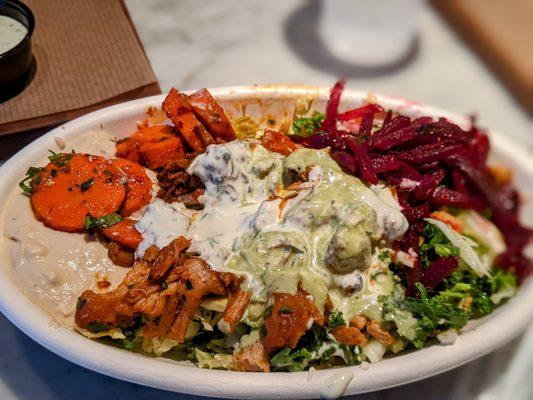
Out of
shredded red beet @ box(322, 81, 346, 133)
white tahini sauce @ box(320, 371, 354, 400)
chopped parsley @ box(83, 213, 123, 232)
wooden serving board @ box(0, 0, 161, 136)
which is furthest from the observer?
wooden serving board @ box(0, 0, 161, 136)

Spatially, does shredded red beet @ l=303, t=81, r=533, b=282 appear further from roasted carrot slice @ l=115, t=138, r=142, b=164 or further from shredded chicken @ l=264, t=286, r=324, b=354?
roasted carrot slice @ l=115, t=138, r=142, b=164

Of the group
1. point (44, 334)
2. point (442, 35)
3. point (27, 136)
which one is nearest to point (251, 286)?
point (44, 334)

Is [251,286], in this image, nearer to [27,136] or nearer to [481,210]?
[481,210]

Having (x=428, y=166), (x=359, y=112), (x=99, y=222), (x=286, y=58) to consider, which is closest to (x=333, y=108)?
(x=359, y=112)

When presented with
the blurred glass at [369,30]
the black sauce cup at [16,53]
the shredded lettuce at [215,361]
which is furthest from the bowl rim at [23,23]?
the blurred glass at [369,30]

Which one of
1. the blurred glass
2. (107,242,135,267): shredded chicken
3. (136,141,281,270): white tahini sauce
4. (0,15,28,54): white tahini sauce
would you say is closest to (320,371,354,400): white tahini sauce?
(136,141,281,270): white tahini sauce
